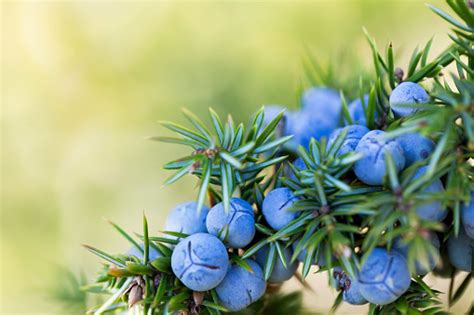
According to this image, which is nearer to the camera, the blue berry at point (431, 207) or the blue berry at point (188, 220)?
the blue berry at point (431, 207)

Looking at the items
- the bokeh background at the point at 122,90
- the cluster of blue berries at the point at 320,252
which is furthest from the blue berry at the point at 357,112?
the bokeh background at the point at 122,90

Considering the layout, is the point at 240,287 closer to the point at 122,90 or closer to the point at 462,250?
the point at 462,250

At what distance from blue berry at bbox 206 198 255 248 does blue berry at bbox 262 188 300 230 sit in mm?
19

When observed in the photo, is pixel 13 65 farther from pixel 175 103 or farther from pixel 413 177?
pixel 413 177

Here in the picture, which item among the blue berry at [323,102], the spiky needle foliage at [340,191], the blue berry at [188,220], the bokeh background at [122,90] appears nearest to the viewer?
the spiky needle foliage at [340,191]

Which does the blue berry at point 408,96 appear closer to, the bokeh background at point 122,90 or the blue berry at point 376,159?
the blue berry at point 376,159

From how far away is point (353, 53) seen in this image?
83 cm

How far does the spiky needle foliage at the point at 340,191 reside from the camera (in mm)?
379

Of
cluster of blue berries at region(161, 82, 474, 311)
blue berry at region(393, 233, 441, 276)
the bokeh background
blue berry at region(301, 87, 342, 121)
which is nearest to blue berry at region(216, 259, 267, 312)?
cluster of blue berries at region(161, 82, 474, 311)

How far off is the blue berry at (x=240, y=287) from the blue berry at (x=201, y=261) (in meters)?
0.01

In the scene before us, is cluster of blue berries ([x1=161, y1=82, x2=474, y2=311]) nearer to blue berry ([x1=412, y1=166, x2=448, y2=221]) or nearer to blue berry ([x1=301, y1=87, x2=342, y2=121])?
blue berry ([x1=412, y1=166, x2=448, y2=221])

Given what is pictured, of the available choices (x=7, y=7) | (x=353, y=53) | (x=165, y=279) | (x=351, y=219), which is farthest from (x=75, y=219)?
(x=351, y=219)

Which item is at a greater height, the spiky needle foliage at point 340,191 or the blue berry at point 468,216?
the spiky needle foliage at point 340,191

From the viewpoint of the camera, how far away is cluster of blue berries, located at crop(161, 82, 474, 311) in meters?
0.42
